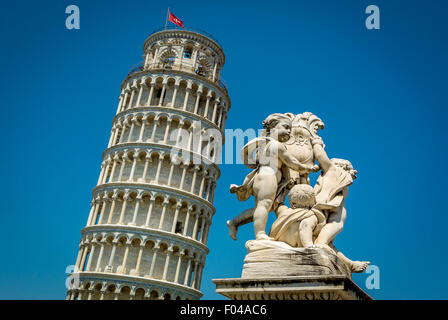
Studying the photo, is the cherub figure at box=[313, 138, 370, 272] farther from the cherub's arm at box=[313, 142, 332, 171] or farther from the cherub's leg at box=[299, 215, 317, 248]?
the cherub's leg at box=[299, 215, 317, 248]

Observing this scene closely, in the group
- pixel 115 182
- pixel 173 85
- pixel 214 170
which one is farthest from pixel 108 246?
pixel 173 85

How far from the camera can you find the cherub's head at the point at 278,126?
6.21m

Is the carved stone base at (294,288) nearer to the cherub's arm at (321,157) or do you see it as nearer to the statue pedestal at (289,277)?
the statue pedestal at (289,277)

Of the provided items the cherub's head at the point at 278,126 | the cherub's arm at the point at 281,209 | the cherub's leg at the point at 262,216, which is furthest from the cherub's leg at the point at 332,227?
the cherub's head at the point at 278,126

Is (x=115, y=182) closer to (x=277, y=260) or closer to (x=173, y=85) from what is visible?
(x=173, y=85)

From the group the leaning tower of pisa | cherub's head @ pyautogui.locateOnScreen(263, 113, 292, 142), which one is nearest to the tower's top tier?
the leaning tower of pisa

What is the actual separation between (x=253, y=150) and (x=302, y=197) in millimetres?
964

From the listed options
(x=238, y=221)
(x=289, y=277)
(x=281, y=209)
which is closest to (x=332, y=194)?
(x=281, y=209)

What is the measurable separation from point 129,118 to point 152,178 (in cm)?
690

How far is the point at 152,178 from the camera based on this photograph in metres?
44.0

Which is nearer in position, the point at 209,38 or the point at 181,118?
the point at 181,118

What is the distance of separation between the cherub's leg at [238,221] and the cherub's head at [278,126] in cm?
105

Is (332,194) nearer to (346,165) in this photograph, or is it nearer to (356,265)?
(346,165)

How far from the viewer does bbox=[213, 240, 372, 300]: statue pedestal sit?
481cm
